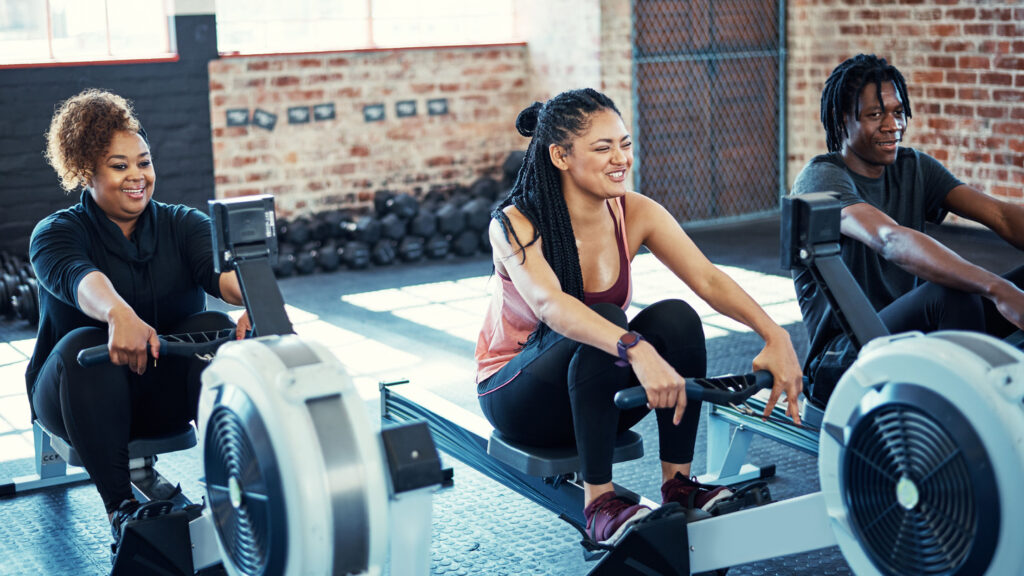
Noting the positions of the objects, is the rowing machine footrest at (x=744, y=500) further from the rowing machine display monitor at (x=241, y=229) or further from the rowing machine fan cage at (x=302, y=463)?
the rowing machine display monitor at (x=241, y=229)

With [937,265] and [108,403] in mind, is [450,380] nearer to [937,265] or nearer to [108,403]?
[108,403]

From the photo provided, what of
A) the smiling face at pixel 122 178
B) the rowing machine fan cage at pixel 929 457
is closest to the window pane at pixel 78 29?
the smiling face at pixel 122 178

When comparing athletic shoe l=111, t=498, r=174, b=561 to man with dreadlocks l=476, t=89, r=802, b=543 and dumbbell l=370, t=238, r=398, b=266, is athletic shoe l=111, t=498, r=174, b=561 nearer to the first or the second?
man with dreadlocks l=476, t=89, r=802, b=543

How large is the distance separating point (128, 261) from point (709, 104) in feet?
16.3

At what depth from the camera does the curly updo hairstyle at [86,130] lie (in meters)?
2.62

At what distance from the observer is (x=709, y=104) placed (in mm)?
7102

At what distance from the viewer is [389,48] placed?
6805 mm

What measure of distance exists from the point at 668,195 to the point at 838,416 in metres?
5.35

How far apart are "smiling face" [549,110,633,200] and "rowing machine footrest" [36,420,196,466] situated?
3.32 ft

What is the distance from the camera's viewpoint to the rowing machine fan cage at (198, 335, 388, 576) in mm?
1743

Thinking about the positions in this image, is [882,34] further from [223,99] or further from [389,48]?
[223,99]

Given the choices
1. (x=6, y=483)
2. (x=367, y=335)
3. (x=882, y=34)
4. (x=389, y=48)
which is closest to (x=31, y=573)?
(x=6, y=483)

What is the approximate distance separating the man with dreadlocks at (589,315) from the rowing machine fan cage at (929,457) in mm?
352

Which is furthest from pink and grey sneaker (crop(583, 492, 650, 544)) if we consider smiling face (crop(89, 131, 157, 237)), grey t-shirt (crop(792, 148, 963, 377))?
smiling face (crop(89, 131, 157, 237))
